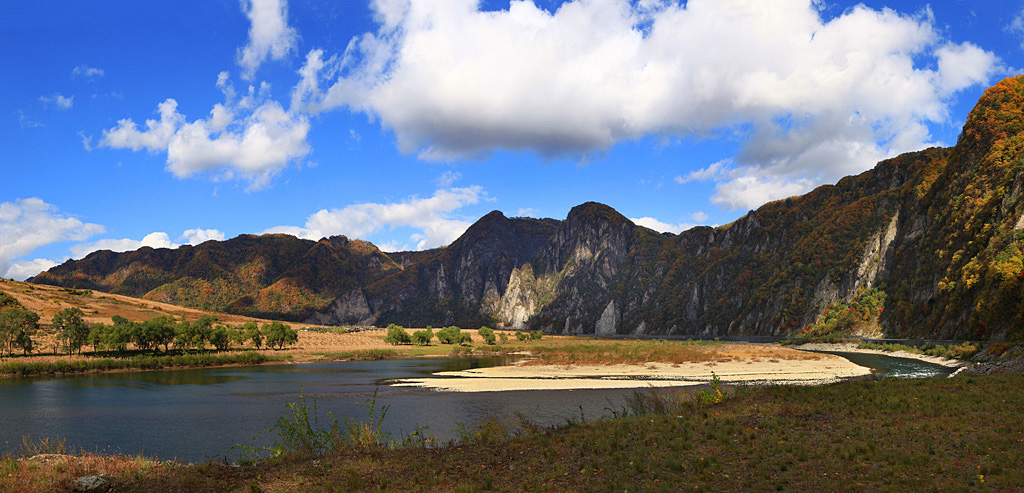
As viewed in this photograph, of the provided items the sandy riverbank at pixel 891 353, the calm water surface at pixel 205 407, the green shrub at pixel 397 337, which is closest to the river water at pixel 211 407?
the calm water surface at pixel 205 407

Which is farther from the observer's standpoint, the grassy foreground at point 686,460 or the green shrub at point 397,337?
the green shrub at point 397,337

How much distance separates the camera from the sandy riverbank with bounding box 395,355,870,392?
55.1 metres

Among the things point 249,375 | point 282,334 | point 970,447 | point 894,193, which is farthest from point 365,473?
point 894,193

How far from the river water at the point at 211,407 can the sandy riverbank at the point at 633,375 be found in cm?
498

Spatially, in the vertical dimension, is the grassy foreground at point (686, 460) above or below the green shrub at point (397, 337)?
above

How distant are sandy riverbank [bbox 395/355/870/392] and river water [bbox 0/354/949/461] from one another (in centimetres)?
498

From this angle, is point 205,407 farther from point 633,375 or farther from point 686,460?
point 633,375

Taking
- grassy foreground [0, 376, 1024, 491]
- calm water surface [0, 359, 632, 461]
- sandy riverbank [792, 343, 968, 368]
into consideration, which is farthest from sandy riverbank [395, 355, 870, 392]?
grassy foreground [0, 376, 1024, 491]

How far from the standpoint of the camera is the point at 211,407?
45844mm

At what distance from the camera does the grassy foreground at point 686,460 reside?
13.5 meters

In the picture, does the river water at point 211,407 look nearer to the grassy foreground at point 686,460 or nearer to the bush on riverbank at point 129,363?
the bush on riverbank at point 129,363

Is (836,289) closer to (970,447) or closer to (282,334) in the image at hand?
(282,334)

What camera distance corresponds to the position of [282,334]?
126812mm

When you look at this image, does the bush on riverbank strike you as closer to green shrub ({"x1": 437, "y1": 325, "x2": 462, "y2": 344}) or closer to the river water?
the river water
